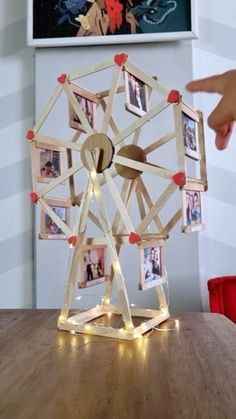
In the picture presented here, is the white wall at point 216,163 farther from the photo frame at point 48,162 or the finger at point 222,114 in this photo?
the finger at point 222,114

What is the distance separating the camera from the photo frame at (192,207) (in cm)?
76

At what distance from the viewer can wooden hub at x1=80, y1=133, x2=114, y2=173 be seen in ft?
2.62

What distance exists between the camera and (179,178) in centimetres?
73

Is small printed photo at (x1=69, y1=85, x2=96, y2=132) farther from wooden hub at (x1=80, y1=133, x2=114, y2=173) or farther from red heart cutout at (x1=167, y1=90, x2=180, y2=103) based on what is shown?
red heart cutout at (x1=167, y1=90, x2=180, y2=103)

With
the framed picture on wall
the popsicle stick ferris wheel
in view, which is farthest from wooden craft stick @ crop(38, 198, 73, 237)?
the framed picture on wall

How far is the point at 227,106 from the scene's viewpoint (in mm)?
399

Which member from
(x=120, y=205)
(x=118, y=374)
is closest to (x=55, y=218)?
(x=120, y=205)

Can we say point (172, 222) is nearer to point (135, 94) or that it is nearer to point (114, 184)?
point (114, 184)

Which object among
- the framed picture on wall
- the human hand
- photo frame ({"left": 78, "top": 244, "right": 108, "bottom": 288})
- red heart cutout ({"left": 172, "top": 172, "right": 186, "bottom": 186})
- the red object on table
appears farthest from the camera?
the framed picture on wall

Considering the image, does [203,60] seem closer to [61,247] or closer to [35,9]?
[35,9]

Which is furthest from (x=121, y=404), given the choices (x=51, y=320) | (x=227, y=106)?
(x=51, y=320)

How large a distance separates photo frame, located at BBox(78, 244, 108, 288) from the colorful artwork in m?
0.76

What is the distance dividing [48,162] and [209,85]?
545 mm

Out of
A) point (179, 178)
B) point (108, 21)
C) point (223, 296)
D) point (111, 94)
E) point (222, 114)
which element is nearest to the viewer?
point (222, 114)
